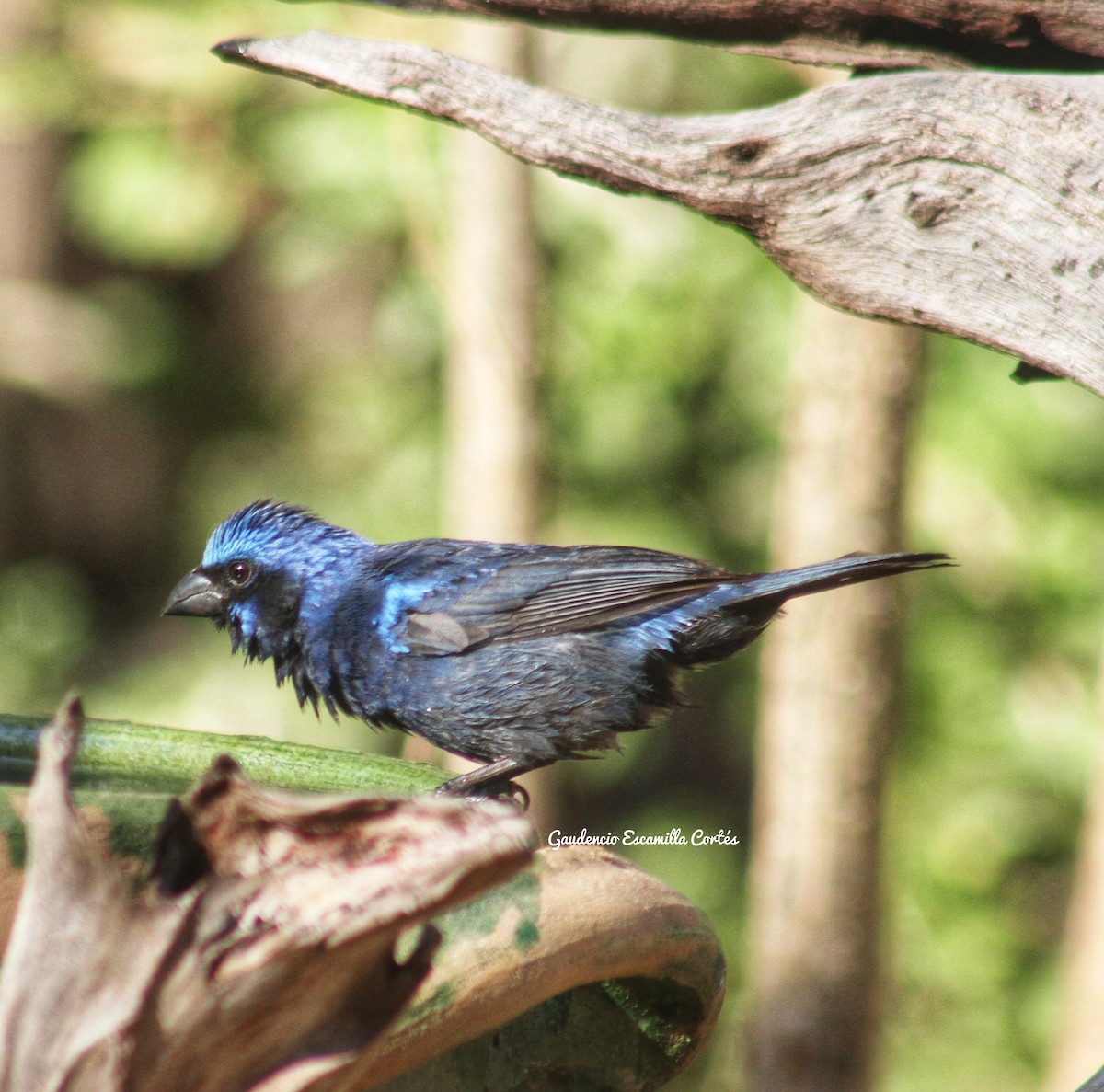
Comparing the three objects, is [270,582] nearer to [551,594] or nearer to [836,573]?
[551,594]

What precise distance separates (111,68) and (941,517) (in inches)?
135

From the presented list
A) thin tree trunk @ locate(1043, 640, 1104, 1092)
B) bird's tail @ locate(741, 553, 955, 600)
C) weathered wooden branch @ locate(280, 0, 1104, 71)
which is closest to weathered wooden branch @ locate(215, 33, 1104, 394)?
weathered wooden branch @ locate(280, 0, 1104, 71)

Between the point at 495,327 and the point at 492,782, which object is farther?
the point at 495,327

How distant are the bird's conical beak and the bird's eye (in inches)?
1.3

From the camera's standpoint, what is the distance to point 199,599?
3379 millimetres

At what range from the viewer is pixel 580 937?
1.96m

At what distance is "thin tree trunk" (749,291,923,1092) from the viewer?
11.6 ft

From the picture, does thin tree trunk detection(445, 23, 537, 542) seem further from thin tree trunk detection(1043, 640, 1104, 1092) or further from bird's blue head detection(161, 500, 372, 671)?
thin tree trunk detection(1043, 640, 1104, 1092)

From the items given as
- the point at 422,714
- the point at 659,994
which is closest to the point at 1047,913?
the point at 422,714

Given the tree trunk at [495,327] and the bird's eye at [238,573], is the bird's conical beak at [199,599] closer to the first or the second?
the bird's eye at [238,573]

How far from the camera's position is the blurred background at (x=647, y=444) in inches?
188

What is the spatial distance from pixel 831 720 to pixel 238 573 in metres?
1.49

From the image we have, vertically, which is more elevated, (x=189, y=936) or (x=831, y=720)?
(x=189, y=936)

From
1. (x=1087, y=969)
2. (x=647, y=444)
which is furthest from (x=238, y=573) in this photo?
(x=1087, y=969)
